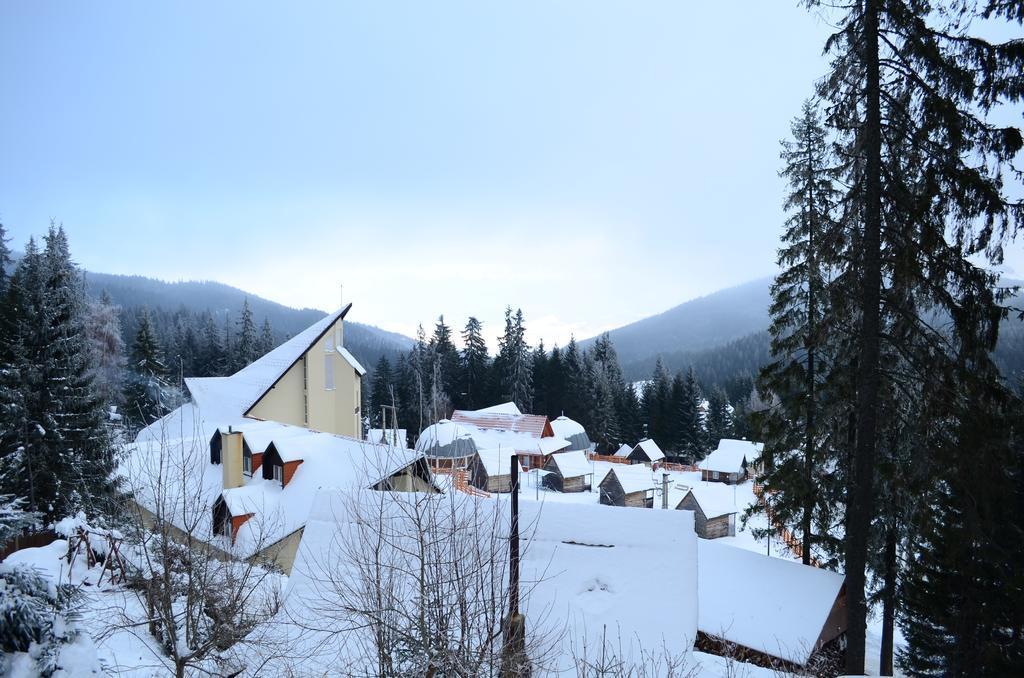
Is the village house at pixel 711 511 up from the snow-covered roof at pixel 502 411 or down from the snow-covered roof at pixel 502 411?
down

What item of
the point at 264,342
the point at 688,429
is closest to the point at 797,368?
the point at 688,429

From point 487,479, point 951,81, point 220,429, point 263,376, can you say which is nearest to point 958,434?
point 951,81

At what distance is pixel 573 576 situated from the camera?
8312 mm

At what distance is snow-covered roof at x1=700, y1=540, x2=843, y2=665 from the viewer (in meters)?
A: 11.0

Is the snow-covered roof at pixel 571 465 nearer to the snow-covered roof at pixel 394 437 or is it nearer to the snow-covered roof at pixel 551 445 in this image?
the snow-covered roof at pixel 551 445

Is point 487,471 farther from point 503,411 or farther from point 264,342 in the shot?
point 264,342

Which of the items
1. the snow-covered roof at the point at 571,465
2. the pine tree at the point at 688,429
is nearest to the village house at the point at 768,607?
the snow-covered roof at the point at 571,465

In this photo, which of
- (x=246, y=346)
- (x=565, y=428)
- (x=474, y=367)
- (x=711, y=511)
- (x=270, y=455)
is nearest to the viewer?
(x=270, y=455)

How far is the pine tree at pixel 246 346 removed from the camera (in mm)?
55341

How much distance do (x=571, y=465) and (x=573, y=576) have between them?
97.8 feet

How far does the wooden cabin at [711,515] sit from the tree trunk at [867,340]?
2172 cm

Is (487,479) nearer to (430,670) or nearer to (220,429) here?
(220,429)

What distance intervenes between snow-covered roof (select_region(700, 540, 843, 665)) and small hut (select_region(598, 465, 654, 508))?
62.2ft

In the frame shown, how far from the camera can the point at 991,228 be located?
24.5 ft
